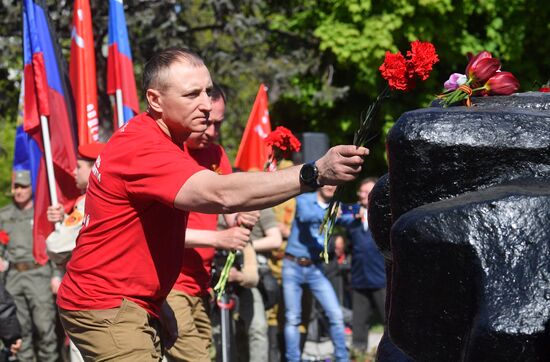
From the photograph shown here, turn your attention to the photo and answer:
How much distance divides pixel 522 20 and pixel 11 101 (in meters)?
Answer: 8.50

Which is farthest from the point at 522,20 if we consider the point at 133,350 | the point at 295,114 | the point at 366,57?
the point at 133,350

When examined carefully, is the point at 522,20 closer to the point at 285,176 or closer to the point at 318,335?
the point at 318,335

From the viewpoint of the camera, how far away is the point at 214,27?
14.7 meters

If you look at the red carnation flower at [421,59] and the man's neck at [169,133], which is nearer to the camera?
the red carnation flower at [421,59]

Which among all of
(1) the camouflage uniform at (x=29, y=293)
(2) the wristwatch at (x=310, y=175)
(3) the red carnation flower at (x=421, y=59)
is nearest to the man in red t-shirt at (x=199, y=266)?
(2) the wristwatch at (x=310, y=175)

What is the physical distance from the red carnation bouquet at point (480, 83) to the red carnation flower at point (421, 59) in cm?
14

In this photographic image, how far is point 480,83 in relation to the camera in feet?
12.1

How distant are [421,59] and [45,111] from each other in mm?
5743

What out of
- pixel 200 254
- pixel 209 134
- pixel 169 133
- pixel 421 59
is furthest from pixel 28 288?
pixel 421 59

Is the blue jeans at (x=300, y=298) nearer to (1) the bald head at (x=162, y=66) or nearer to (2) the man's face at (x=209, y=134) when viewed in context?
(2) the man's face at (x=209, y=134)

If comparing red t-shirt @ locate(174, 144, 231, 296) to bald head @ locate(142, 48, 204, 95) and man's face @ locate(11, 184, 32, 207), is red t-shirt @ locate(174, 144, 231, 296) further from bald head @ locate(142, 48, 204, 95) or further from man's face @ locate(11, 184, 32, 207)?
man's face @ locate(11, 184, 32, 207)

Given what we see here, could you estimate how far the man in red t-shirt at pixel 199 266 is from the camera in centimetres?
606

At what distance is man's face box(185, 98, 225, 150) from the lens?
21.0 ft

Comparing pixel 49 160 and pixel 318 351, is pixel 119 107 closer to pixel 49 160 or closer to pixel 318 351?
pixel 49 160
